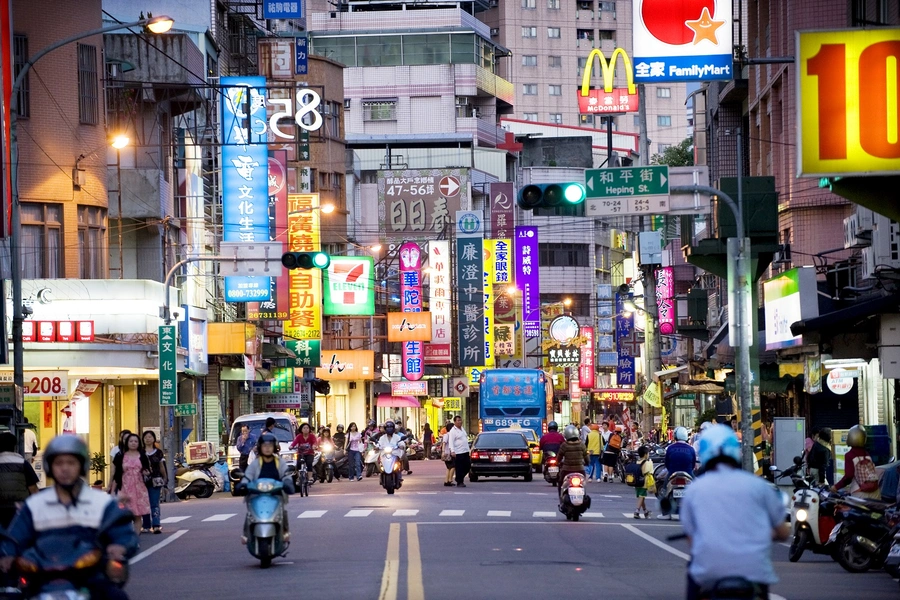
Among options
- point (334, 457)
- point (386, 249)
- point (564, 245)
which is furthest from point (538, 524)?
point (564, 245)

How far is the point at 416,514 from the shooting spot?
2973 centimetres

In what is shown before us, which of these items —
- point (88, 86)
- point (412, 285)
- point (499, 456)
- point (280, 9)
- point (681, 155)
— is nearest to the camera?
point (88, 86)

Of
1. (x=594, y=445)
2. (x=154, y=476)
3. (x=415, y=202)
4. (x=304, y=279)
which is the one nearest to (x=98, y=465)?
(x=594, y=445)

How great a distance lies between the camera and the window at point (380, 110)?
102812 millimetres

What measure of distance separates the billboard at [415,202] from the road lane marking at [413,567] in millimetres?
62911

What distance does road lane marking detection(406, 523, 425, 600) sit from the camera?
52.4 ft

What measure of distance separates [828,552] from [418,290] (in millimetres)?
52112

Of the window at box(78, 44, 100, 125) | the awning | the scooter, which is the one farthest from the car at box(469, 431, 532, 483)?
the awning

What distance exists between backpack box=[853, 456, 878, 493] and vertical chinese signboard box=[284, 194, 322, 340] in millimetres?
38461

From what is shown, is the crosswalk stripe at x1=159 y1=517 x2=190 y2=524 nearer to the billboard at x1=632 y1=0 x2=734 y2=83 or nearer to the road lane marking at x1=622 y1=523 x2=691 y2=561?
the road lane marking at x1=622 y1=523 x2=691 y2=561

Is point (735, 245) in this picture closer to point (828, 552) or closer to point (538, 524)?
point (538, 524)

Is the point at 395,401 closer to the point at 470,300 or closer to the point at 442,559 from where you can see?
the point at 470,300

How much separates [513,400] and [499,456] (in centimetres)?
1707

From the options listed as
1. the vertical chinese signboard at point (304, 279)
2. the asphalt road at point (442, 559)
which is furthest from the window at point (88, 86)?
the asphalt road at point (442, 559)
